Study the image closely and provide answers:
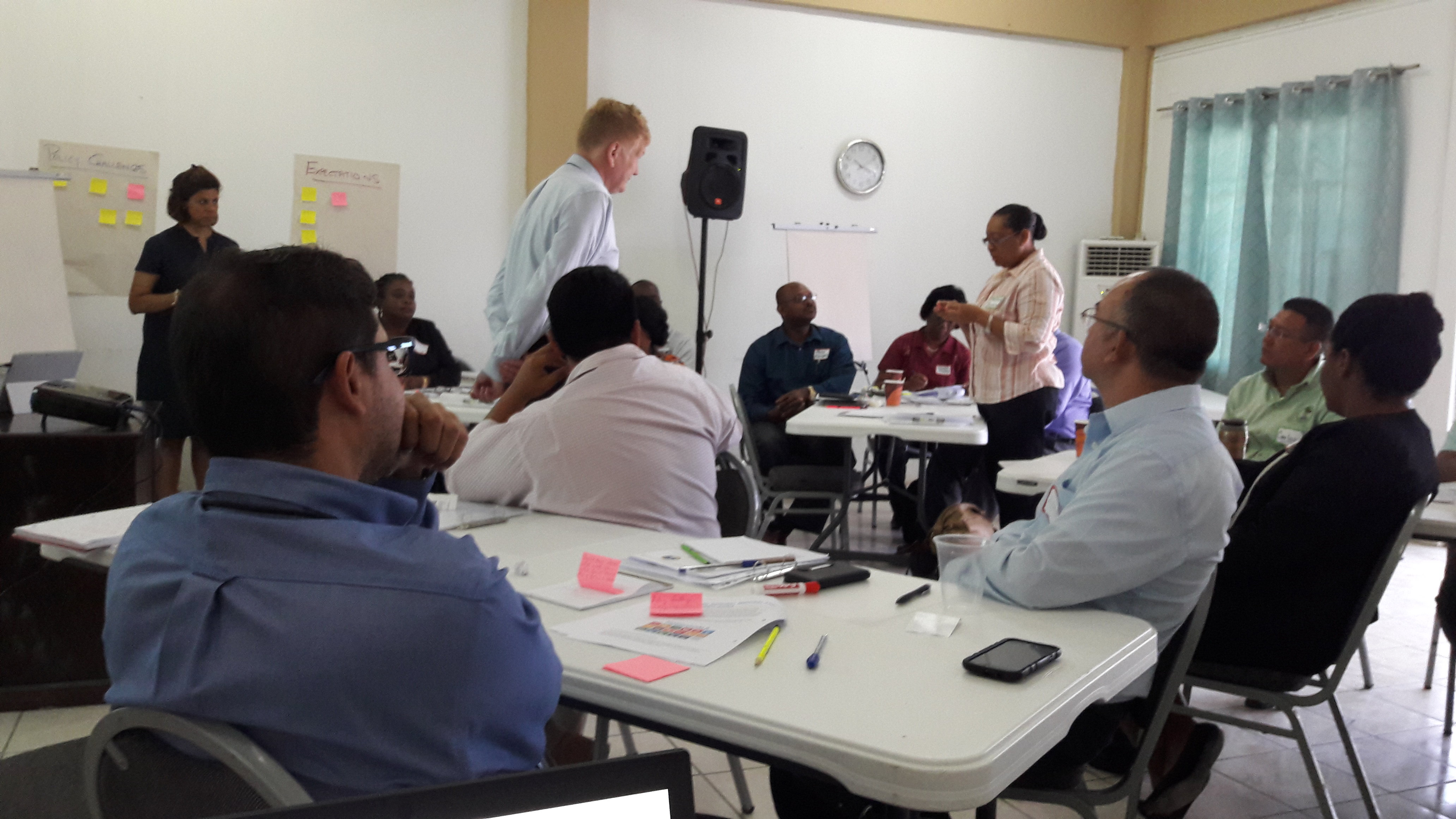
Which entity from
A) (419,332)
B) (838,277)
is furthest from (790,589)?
(838,277)

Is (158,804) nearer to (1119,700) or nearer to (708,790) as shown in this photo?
(1119,700)

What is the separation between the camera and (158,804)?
36.1 inches

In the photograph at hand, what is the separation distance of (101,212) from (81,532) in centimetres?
443

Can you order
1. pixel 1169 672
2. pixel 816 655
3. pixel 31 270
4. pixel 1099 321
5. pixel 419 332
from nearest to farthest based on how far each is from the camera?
pixel 816 655, pixel 1169 672, pixel 1099 321, pixel 31 270, pixel 419 332

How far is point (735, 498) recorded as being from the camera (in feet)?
8.59

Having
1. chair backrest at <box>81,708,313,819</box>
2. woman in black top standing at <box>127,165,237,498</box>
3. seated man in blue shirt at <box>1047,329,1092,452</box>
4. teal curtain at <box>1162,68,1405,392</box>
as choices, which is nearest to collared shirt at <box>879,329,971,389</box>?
seated man in blue shirt at <box>1047,329,1092,452</box>

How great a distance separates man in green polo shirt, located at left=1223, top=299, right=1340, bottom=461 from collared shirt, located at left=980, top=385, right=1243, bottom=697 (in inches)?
90.7

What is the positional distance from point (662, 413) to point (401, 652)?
138cm

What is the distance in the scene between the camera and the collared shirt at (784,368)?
572cm

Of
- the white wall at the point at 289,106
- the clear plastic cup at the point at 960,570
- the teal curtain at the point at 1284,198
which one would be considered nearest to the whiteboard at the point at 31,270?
the white wall at the point at 289,106

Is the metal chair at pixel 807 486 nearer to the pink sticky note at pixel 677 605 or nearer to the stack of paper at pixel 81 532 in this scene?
the stack of paper at pixel 81 532

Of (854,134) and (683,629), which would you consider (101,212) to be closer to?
(854,134)

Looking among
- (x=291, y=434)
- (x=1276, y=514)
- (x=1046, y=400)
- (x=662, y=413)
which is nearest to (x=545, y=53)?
(x=1046, y=400)

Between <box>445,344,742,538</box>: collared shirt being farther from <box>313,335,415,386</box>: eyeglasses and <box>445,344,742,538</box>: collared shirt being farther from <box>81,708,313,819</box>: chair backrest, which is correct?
<box>81,708,313,819</box>: chair backrest
